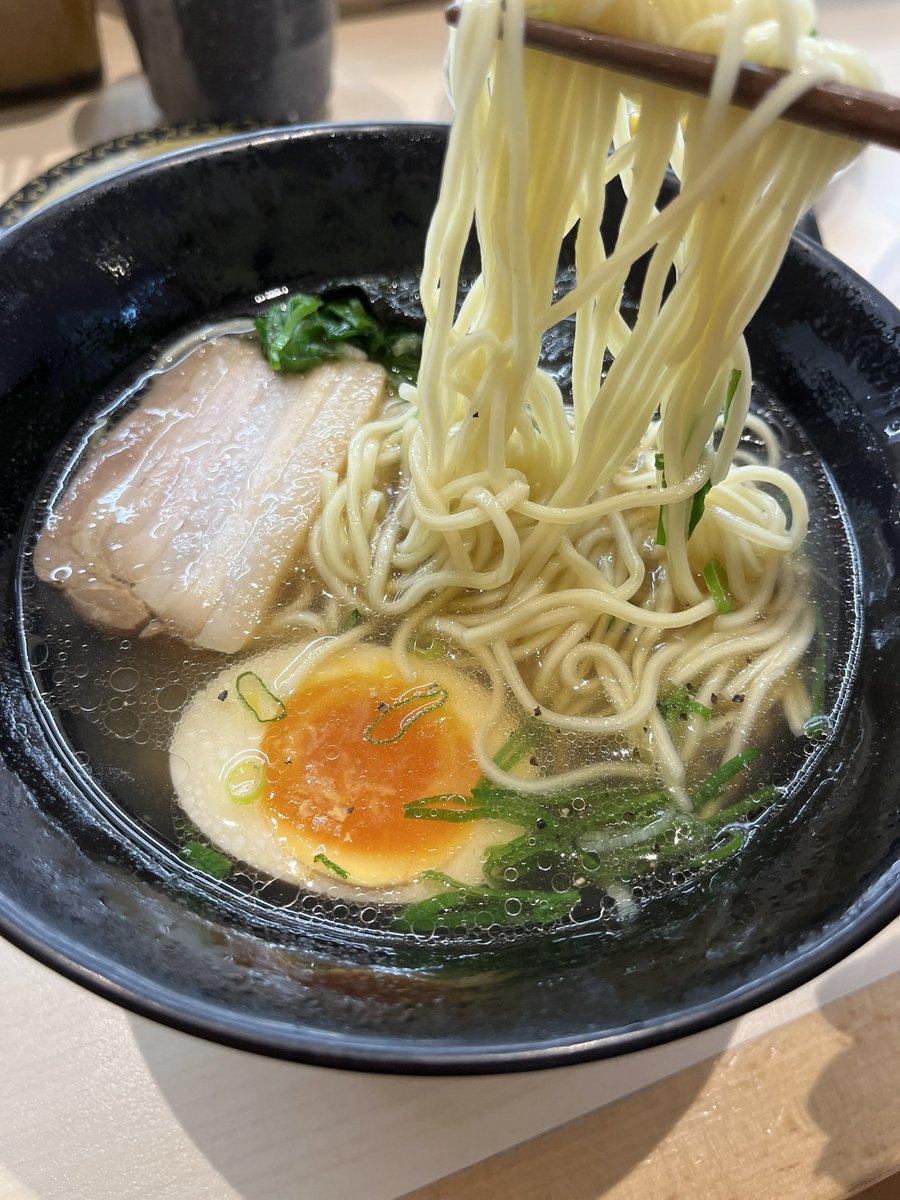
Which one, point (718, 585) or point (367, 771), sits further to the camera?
point (718, 585)

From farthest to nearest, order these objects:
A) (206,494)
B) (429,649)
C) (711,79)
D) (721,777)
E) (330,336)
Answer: (330,336) → (206,494) → (429,649) → (721,777) → (711,79)

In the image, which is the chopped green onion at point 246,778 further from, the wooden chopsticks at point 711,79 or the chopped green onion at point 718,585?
the wooden chopsticks at point 711,79

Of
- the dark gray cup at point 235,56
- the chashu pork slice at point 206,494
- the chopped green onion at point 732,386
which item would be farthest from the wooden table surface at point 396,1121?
the dark gray cup at point 235,56

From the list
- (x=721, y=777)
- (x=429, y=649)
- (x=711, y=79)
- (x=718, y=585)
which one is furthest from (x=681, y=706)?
(x=711, y=79)

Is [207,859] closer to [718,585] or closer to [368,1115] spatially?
[368,1115]

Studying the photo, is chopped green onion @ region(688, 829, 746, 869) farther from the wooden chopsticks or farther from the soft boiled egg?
the wooden chopsticks

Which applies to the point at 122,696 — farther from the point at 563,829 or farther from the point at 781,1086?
the point at 781,1086

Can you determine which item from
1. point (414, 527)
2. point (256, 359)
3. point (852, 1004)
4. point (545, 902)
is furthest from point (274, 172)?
point (852, 1004)

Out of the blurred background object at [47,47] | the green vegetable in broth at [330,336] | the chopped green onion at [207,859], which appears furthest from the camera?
the blurred background object at [47,47]
